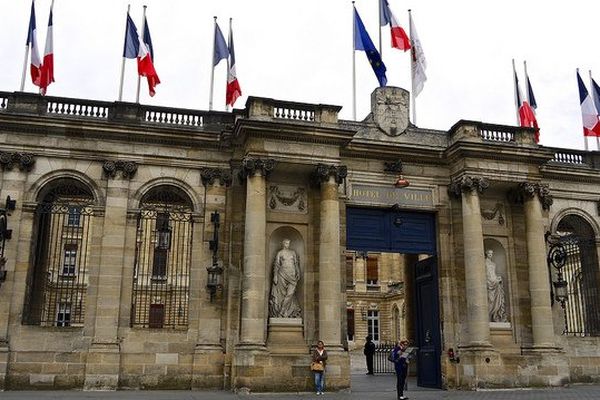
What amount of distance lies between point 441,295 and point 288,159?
19.8 feet

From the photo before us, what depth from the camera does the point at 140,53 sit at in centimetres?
1862

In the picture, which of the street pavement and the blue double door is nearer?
the street pavement

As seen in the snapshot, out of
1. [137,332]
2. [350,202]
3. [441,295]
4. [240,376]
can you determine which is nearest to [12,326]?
[137,332]

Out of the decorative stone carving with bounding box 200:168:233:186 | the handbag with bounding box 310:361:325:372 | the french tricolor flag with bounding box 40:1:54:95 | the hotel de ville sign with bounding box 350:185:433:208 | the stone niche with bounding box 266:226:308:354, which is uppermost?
the french tricolor flag with bounding box 40:1:54:95

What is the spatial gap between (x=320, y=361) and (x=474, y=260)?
5434 millimetres

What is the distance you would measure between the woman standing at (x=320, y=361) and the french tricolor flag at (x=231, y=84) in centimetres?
799

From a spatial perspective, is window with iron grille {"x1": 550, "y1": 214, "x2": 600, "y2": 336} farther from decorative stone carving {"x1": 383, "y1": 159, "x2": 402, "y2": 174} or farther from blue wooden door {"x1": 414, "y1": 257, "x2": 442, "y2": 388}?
decorative stone carving {"x1": 383, "y1": 159, "x2": 402, "y2": 174}

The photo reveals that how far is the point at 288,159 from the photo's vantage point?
16.8 metres

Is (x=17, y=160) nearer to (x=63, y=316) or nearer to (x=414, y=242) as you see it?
(x=63, y=316)

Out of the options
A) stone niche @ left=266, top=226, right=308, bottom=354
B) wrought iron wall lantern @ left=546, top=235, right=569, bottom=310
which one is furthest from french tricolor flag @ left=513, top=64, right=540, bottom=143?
stone niche @ left=266, top=226, right=308, bottom=354

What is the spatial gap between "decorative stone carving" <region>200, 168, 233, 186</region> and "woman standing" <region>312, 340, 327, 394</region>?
5.23 meters

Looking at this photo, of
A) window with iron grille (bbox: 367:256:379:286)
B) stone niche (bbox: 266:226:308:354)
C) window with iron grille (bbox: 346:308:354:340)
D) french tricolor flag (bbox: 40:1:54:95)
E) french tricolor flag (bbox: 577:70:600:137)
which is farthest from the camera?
window with iron grille (bbox: 367:256:379:286)

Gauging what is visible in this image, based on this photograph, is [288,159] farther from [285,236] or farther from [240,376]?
[240,376]

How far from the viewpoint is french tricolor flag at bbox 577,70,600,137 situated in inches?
836
